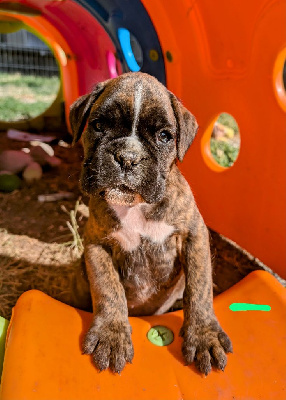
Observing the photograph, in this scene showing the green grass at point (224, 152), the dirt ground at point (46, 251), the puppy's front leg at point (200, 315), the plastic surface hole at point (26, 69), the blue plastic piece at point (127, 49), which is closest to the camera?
the puppy's front leg at point (200, 315)

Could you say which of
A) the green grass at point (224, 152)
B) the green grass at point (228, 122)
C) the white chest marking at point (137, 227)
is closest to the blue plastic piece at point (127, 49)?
the green grass at point (224, 152)

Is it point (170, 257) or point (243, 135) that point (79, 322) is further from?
point (243, 135)

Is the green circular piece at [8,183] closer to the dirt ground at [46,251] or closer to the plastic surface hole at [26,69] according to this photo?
the dirt ground at [46,251]

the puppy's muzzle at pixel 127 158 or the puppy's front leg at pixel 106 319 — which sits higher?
the puppy's muzzle at pixel 127 158

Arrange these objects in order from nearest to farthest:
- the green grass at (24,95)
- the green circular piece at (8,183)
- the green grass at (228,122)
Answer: the green circular piece at (8,183)
the green grass at (228,122)
the green grass at (24,95)

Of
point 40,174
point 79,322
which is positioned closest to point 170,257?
point 79,322

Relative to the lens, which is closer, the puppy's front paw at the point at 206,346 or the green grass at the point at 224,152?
the puppy's front paw at the point at 206,346

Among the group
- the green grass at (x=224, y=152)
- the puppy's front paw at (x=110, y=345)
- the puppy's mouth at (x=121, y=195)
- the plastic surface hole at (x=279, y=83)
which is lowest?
the puppy's front paw at (x=110, y=345)

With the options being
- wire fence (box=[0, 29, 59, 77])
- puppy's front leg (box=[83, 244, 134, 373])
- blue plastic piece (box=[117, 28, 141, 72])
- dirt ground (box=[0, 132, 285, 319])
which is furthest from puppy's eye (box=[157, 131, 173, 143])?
wire fence (box=[0, 29, 59, 77])

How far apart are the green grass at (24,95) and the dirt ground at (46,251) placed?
343 cm

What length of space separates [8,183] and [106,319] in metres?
2.98

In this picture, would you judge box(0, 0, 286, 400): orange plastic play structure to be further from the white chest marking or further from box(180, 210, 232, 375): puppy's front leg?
the white chest marking

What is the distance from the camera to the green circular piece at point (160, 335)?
2.34 metres

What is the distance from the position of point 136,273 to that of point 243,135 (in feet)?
4.99
